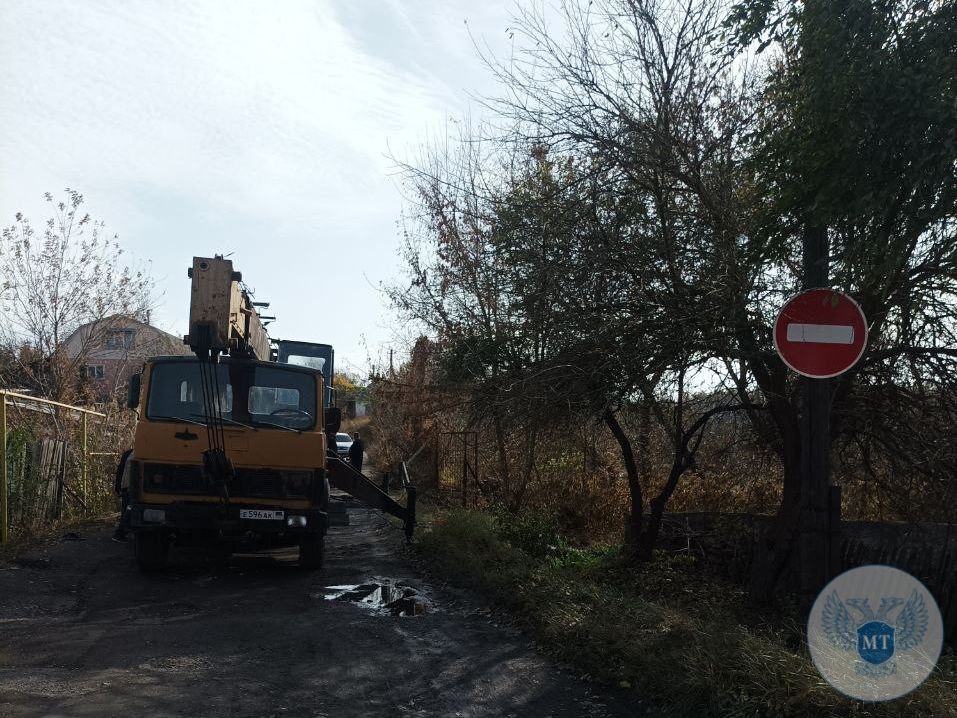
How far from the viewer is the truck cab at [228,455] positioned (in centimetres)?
1024

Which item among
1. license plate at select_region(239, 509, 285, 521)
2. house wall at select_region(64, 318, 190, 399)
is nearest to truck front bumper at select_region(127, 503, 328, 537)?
license plate at select_region(239, 509, 285, 521)

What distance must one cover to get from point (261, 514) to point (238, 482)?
459mm

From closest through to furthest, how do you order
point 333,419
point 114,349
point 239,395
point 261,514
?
point 261,514 → point 239,395 → point 333,419 → point 114,349

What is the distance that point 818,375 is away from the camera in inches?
241

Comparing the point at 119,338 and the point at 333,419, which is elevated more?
the point at 119,338

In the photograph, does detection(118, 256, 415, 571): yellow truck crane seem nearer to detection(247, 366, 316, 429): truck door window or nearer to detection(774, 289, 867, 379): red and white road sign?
detection(247, 366, 316, 429): truck door window

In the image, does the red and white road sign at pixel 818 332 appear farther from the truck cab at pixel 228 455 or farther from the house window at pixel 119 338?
the house window at pixel 119 338

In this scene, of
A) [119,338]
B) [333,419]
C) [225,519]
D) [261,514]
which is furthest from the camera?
[119,338]

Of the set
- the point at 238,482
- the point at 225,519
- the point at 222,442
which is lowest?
the point at 225,519

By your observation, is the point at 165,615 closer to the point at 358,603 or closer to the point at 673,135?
the point at 358,603

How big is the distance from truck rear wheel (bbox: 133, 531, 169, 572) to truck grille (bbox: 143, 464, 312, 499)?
632 millimetres

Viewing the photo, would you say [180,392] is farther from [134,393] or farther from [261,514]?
[261,514]

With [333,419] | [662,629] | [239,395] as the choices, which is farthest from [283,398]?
[662,629]

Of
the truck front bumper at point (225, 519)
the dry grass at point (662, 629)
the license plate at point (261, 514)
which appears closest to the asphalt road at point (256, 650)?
the dry grass at point (662, 629)
